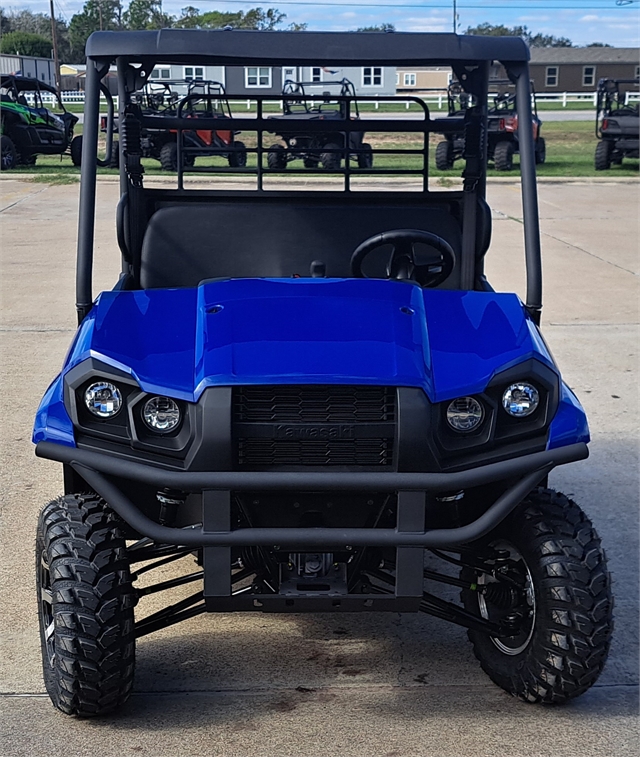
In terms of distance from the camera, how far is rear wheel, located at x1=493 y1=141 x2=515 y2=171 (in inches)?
752

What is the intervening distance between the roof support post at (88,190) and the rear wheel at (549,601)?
55.7 inches

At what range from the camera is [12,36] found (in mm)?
70562

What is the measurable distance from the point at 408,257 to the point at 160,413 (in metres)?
1.38

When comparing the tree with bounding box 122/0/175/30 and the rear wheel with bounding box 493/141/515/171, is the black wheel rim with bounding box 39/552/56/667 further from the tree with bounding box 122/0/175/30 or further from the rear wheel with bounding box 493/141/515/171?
the tree with bounding box 122/0/175/30

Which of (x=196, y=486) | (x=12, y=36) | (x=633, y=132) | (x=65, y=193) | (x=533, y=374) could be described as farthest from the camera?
(x=12, y=36)

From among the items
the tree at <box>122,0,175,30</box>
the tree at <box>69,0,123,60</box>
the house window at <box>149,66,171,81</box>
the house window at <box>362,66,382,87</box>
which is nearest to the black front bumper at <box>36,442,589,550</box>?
the house window at <box>149,66,171,81</box>

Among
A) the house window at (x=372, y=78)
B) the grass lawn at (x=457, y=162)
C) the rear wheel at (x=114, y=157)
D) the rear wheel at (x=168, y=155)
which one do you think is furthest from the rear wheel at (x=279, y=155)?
the house window at (x=372, y=78)

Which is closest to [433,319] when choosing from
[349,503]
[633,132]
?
[349,503]

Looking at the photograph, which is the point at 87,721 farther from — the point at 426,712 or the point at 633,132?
the point at 633,132

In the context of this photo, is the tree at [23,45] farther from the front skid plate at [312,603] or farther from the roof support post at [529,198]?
the front skid plate at [312,603]

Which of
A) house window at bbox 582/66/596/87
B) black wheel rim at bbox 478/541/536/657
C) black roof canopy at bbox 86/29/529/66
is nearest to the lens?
black wheel rim at bbox 478/541/536/657

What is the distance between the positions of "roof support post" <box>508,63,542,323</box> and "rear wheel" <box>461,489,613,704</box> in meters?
0.66

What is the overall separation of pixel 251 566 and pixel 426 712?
0.63 meters

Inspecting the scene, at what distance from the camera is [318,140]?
43.1 feet
